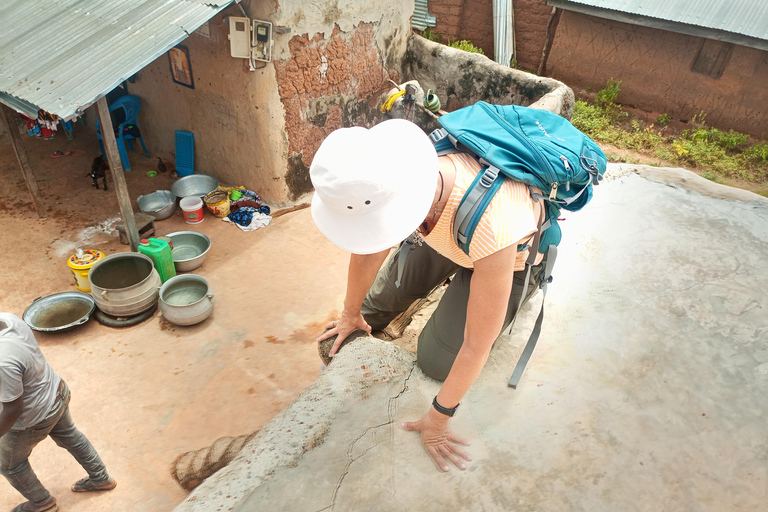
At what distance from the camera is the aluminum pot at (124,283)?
422 centimetres

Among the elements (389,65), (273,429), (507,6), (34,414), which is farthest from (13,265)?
(507,6)

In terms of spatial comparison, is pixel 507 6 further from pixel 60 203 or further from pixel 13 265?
pixel 13 265

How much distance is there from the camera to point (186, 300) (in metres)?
4.58

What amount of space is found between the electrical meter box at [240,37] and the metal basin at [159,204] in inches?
80.4

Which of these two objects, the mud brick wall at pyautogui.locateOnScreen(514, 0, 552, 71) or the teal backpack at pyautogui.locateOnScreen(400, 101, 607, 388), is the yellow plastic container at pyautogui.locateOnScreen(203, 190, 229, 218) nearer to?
the teal backpack at pyautogui.locateOnScreen(400, 101, 607, 388)

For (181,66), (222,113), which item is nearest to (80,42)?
(181,66)

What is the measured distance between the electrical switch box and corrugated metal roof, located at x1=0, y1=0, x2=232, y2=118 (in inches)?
16.1

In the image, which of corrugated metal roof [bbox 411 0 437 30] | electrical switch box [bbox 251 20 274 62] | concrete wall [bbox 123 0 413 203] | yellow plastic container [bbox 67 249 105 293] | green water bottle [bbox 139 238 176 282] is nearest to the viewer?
yellow plastic container [bbox 67 249 105 293]

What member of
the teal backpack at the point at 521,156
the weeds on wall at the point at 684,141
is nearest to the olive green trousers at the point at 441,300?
the teal backpack at the point at 521,156

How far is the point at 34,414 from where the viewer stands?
2.52 metres

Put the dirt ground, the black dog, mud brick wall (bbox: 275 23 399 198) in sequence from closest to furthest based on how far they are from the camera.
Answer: the dirt ground, mud brick wall (bbox: 275 23 399 198), the black dog

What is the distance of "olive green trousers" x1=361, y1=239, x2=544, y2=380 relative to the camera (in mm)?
2420

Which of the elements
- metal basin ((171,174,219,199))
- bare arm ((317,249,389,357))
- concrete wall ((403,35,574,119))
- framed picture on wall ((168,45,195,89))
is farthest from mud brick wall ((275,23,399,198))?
bare arm ((317,249,389,357))

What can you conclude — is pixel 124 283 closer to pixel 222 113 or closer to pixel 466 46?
pixel 222 113
